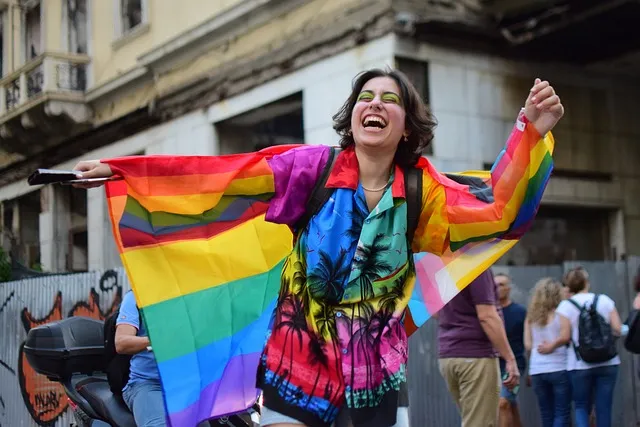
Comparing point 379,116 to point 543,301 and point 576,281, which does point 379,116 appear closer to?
point 576,281

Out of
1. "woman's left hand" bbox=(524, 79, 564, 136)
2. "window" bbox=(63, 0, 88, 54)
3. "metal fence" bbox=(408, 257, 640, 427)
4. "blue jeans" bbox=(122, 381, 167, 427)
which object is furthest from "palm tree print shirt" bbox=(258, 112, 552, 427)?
"window" bbox=(63, 0, 88, 54)

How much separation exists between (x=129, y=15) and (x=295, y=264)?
1553cm

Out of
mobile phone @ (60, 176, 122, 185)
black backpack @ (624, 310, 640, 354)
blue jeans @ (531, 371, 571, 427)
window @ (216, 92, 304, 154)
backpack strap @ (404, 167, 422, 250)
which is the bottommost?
blue jeans @ (531, 371, 571, 427)

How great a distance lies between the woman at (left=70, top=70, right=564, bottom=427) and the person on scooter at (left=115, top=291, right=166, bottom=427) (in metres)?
1.81

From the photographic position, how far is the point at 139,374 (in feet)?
17.5

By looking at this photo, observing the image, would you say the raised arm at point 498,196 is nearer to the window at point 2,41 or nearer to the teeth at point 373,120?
the teeth at point 373,120

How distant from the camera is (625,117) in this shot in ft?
46.6

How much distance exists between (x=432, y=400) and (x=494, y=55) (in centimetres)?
546

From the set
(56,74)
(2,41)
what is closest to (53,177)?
(56,74)

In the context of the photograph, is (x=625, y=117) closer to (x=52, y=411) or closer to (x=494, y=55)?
(x=494, y=55)

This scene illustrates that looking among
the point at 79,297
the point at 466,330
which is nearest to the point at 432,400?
the point at 466,330

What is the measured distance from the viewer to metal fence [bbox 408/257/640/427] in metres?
8.84

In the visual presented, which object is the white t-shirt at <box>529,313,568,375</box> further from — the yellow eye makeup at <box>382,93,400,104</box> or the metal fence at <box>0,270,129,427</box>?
the yellow eye makeup at <box>382,93,400,104</box>

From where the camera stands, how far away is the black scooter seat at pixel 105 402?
532cm
